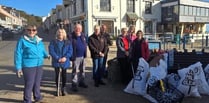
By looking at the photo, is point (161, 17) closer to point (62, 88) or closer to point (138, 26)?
point (138, 26)

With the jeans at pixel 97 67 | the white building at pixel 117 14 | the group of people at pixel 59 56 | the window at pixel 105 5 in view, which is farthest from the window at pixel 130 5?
the jeans at pixel 97 67

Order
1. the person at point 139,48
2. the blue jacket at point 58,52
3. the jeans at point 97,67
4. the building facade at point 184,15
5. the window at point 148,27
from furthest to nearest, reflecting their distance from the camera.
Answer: the window at point 148,27, the building facade at point 184,15, the jeans at point 97,67, the person at point 139,48, the blue jacket at point 58,52

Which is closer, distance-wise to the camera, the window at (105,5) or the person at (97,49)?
the person at (97,49)

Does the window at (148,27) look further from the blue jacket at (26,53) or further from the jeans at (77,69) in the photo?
the blue jacket at (26,53)

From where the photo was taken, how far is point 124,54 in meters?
7.81

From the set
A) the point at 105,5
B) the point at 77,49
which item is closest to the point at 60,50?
the point at 77,49

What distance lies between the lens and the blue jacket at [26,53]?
5.59 metres

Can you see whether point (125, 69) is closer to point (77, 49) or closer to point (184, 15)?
point (77, 49)

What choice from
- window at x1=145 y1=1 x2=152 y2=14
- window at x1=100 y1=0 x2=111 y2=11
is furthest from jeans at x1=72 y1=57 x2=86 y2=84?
window at x1=145 y1=1 x2=152 y2=14

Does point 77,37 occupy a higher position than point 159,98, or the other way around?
point 77,37

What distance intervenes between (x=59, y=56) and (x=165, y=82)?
94.2 inches

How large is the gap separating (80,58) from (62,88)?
0.90 metres

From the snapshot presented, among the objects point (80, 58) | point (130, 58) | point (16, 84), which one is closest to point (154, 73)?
point (130, 58)

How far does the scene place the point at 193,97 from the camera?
21.7 ft
